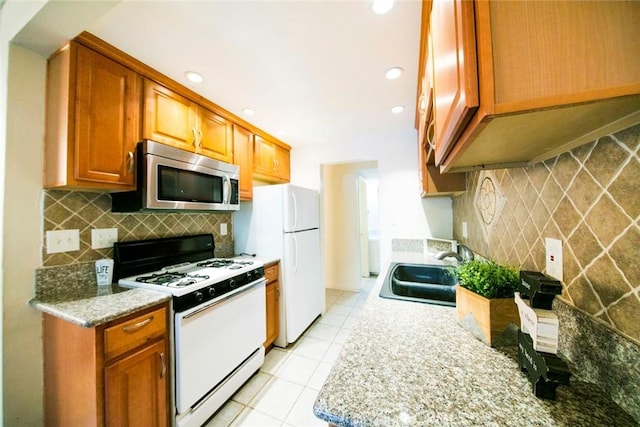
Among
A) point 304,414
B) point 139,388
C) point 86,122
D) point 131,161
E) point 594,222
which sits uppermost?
point 86,122

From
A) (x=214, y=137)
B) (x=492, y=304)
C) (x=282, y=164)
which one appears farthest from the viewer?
(x=282, y=164)

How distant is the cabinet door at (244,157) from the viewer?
2.18 m

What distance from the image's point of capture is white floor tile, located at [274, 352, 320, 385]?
1.79 m

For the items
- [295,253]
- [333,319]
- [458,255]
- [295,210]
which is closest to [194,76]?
[295,210]

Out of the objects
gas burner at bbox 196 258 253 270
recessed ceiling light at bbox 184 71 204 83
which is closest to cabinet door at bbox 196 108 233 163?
recessed ceiling light at bbox 184 71 204 83

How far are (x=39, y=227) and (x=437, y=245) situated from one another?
9.77 feet

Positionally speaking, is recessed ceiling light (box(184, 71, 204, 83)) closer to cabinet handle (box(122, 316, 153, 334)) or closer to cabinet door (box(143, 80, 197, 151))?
cabinet door (box(143, 80, 197, 151))

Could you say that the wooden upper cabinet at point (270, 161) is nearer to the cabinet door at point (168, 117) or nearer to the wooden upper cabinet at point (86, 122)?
the cabinet door at point (168, 117)

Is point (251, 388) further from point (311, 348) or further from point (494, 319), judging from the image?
point (494, 319)

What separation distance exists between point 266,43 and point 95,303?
64.4 inches

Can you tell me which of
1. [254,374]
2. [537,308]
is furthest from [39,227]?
[537,308]

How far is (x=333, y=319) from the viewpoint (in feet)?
9.12

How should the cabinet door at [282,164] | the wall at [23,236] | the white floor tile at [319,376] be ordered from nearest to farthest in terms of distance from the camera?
the wall at [23,236]
the white floor tile at [319,376]
the cabinet door at [282,164]

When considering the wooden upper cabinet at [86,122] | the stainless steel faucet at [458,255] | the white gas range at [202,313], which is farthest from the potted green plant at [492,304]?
the wooden upper cabinet at [86,122]
